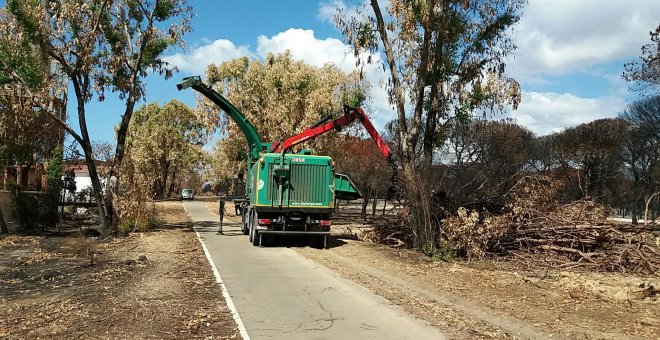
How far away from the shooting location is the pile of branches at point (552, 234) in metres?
14.3

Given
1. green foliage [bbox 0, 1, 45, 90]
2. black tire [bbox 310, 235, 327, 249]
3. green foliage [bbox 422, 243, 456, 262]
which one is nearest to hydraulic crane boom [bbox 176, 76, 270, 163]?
black tire [bbox 310, 235, 327, 249]

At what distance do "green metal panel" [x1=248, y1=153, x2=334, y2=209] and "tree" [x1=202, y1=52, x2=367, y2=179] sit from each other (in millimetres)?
11126

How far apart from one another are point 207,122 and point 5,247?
1756 centimetres

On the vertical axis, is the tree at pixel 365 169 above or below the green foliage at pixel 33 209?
above

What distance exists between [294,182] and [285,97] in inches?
Result: 608

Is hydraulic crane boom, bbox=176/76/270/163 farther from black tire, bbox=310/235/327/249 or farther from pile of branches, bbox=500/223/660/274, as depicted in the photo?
pile of branches, bbox=500/223/660/274

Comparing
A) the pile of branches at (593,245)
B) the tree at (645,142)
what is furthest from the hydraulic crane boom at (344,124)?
the tree at (645,142)

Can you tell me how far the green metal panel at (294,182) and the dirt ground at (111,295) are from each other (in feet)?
9.65

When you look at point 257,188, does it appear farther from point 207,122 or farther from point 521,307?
point 207,122

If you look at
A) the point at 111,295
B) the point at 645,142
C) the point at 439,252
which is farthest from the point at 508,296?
the point at 645,142

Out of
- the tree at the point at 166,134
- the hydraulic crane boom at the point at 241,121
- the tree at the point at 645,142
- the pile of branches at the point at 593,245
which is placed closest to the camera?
the pile of branches at the point at 593,245

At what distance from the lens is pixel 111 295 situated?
10.0 meters

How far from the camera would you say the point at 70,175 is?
32562 mm

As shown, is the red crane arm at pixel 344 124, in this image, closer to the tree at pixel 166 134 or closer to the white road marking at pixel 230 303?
the white road marking at pixel 230 303
